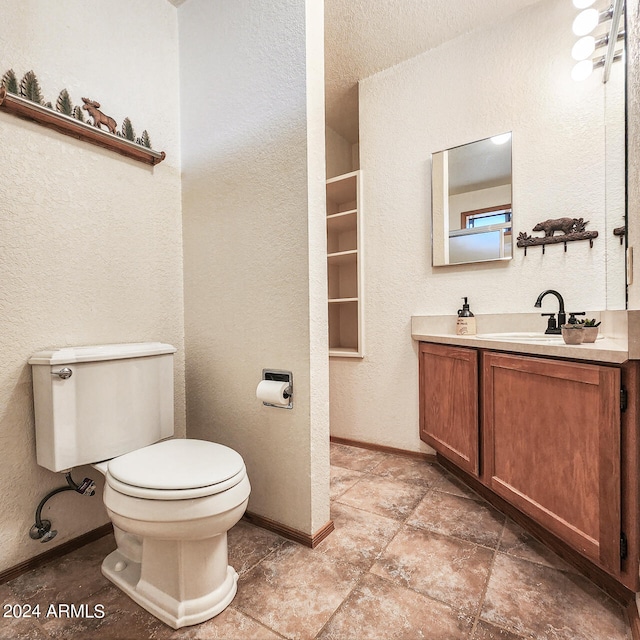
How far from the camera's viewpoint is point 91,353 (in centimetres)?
129

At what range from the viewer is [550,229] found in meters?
1.87

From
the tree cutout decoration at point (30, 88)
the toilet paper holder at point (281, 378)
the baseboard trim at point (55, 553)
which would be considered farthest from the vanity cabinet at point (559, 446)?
the tree cutout decoration at point (30, 88)

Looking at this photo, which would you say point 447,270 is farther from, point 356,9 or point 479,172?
point 356,9

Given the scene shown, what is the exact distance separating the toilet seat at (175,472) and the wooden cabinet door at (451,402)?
3.76 ft

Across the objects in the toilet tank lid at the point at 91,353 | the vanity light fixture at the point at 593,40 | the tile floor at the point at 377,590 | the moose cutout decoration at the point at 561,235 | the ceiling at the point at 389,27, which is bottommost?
the tile floor at the point at 377,590

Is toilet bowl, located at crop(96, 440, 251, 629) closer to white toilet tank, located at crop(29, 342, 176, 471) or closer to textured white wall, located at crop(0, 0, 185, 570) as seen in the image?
white toilet tank, located at crop(29, 342, 176, 471)

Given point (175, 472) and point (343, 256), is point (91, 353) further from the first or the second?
point (343, 256)

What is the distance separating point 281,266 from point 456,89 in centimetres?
170

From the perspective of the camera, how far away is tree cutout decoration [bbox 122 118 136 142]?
63.4 inches

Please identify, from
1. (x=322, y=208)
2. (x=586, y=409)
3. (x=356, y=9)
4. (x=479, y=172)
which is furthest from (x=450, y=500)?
(x=356, y=9)

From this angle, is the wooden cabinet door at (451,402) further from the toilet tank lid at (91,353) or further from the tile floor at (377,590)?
the toilet tank lid at (91,353)

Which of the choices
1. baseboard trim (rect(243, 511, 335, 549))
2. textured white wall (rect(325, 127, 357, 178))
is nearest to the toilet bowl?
baseboard trim (rect(243, 511, 335, 549))

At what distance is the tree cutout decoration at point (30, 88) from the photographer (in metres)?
1.30

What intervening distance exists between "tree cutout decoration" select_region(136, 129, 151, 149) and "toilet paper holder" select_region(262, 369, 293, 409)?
122cm
